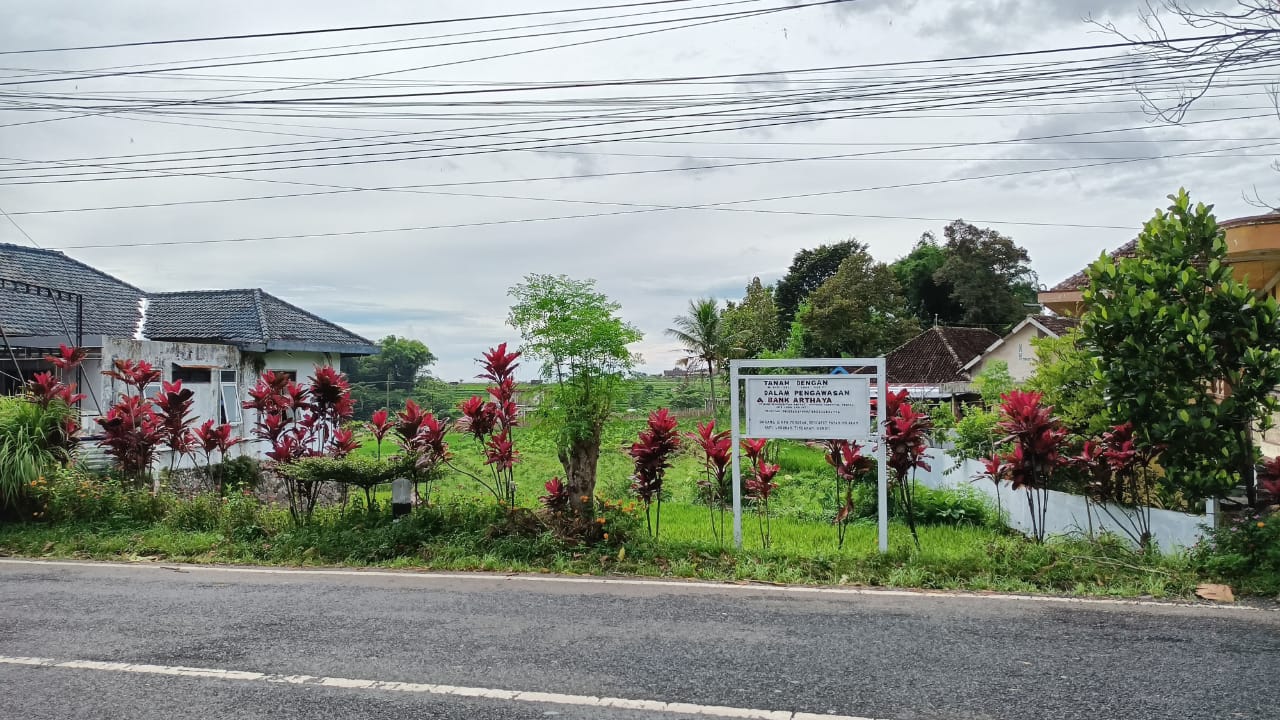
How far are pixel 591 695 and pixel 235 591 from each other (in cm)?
376

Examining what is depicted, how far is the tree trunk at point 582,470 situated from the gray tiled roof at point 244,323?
11583 mm

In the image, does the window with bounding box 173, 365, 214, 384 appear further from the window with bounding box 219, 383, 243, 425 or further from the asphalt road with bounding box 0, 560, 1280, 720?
the asphalt road with bounding box 0, 560, 1280, 720

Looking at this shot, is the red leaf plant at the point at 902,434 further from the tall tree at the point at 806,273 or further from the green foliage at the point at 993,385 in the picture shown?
the tall tree at the point at 806,273

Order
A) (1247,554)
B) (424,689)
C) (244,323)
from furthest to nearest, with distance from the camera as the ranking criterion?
1. (244,323)
2. (1247,554)
3. (424,689)

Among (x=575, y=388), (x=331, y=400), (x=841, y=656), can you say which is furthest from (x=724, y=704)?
(x=331, y=400)

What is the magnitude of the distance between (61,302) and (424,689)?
17.1 metres

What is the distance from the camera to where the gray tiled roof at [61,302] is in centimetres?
1600

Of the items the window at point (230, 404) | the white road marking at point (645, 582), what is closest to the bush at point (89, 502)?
the white road marking at point (645, 582)

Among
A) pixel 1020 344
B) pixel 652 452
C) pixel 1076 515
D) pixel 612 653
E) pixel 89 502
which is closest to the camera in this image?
pixel 612 653

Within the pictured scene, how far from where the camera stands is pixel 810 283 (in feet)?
168

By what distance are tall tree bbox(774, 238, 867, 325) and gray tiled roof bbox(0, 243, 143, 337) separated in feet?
119

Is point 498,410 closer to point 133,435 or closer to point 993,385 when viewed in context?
point 133,435

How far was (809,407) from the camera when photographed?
7375 millimetres

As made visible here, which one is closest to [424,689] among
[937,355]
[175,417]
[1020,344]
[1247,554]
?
[1247,554]
